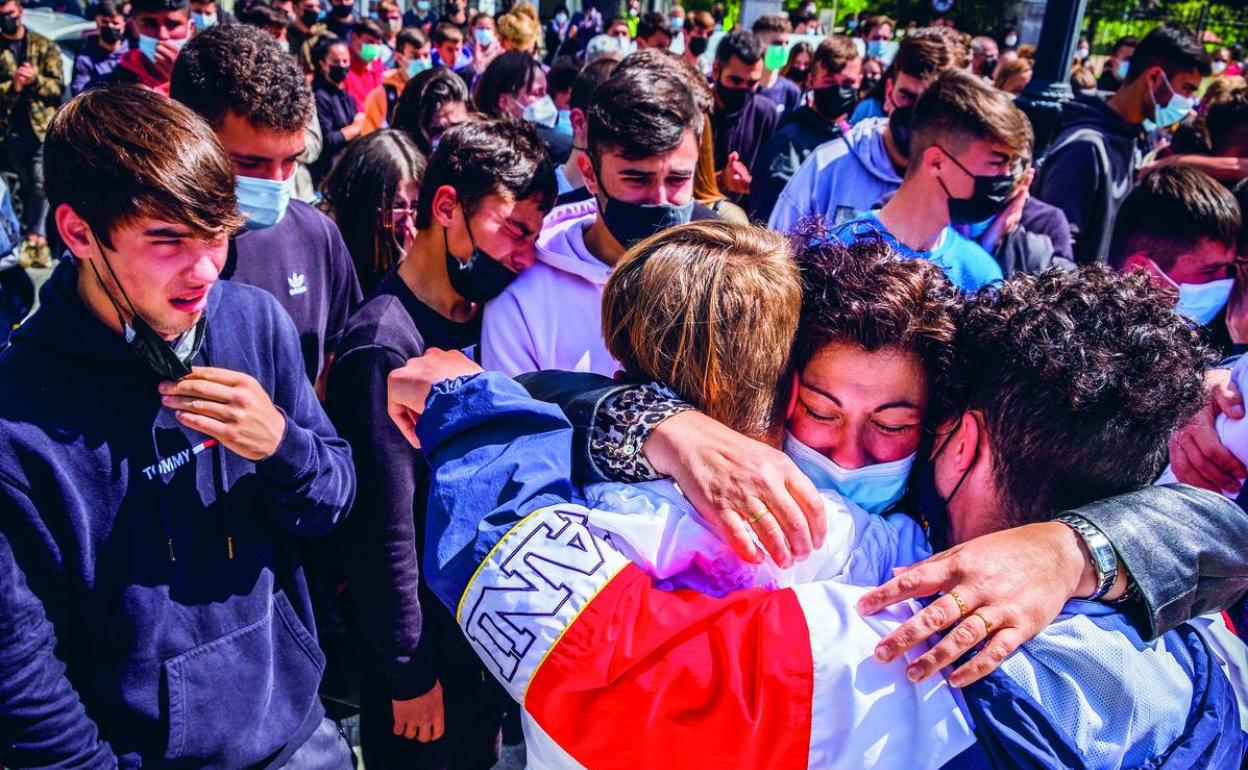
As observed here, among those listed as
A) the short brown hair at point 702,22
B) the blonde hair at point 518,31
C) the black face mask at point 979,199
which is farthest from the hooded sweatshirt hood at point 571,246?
the short brown hair at point 702,22

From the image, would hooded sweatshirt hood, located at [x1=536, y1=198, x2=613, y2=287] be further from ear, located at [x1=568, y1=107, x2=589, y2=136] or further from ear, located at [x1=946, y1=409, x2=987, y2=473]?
ear, located at [x1=568, y1=107, x2=589, y2=136]

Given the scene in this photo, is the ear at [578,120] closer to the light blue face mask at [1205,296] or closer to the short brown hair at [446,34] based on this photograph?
the light blue face mask at [1205,296]

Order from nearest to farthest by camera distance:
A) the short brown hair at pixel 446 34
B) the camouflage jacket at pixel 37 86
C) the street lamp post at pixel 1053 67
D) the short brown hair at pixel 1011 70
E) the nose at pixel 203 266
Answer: the nose at pixel 203 266 → the street lamp post at pixel 1053 67 → the camouflage jacket at pixel 37 86 → the short brown hair at pixel 1011 70 → the short brown hair at pixel 446 34

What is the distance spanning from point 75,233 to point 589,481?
108 centimetres

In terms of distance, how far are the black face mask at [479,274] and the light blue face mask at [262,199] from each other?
633 mm

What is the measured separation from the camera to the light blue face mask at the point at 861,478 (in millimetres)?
1588

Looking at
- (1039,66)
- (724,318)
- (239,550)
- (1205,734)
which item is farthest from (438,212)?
(1039,66)

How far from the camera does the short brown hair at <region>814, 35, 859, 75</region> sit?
17.7 feet

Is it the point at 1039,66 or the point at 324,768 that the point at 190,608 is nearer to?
the point at 324,768

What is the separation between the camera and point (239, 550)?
1.81 meters

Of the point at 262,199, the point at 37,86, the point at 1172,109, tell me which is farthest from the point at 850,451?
the point at 37,86

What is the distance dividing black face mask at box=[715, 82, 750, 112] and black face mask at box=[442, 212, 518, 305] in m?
4.38

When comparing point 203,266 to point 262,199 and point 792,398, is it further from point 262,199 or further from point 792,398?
point 792,398

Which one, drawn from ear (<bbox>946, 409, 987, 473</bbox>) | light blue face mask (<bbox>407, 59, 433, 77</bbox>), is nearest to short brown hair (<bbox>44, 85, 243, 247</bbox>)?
ear (<bbox>946, 409, 987, 473</bbox>)
